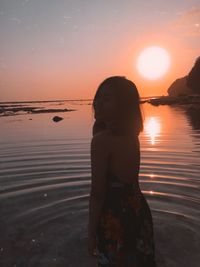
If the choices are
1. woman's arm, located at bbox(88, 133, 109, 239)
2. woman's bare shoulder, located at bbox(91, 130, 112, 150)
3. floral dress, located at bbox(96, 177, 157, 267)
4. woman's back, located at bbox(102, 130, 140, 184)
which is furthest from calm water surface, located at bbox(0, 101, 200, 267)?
woman's bare shoulder, located at bbox(91, 130, 112, 150)

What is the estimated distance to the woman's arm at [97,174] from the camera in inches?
128

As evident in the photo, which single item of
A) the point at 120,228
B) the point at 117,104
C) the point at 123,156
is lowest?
the point at 120,228

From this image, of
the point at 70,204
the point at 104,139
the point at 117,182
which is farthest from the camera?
the point at 70,204

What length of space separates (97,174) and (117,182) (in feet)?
0.74

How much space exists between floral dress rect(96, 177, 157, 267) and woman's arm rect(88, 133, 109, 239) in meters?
0.08

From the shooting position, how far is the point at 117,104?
3.30m

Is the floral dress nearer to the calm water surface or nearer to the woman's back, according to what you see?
the woman's back

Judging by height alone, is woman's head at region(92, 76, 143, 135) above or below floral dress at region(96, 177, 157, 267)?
above

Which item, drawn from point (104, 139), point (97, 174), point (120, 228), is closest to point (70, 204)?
point (120, 228)

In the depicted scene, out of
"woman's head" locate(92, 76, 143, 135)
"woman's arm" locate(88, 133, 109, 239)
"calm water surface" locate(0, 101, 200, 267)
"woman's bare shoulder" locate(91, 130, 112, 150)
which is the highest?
"woman's head" locate(92, 76, 143, 135)

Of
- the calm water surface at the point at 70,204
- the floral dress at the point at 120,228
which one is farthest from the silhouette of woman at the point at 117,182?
the calm water surface at the point at 70,204

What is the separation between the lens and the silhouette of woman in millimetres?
3297

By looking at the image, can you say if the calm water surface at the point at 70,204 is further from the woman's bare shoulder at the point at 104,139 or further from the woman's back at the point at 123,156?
the woman's bare shoulder at the point at 104,139

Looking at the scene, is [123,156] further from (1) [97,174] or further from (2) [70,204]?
(2) [70,204]
